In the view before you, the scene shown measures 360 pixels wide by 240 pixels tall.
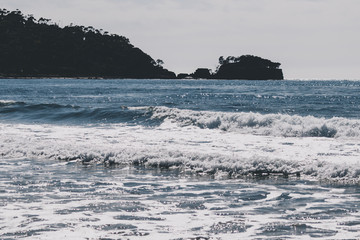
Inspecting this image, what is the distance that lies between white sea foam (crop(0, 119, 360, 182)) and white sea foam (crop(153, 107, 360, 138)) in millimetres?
925

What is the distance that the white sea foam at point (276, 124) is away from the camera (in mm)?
21625

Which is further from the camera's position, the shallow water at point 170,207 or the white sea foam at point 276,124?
the white sea foam at point 276,124

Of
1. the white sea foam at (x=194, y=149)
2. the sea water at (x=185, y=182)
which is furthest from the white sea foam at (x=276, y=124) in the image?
the white sea foam at (x=194, y=149)

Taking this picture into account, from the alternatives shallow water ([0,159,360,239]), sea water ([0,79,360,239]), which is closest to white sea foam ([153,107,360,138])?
sea water ([0,79,360,239])

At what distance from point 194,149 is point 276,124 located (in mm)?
7672

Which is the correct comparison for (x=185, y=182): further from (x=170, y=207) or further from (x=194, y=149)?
(x=194, y=149)

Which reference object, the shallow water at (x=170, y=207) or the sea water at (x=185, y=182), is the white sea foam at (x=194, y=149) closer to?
the sea water at (x=185, y=182)

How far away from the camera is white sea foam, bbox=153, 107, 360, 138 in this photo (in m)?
21.6

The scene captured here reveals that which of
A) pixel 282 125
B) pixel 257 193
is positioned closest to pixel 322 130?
pixel 282 125

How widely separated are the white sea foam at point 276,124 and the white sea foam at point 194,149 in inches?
36.4

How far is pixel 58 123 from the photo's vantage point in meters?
28.7

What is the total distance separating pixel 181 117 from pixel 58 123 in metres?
7.37

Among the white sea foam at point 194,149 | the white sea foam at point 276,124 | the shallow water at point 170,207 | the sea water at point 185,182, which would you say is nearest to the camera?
the shallow water at point 170,207

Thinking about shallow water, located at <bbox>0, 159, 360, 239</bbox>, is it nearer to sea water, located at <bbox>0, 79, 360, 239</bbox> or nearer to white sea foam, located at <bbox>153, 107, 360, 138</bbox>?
sea water, located at <bbox>0, 79, 360, 239</bbox>
